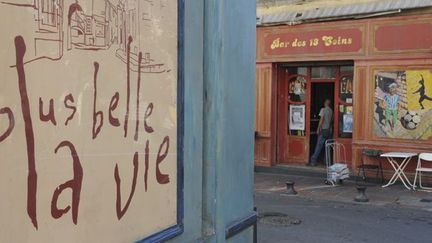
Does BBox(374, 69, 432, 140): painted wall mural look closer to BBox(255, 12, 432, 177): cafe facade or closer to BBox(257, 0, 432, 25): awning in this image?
BBox(255, 12, 432, 177): cafe facade

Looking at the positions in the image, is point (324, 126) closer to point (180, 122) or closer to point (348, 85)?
point (348, 85)

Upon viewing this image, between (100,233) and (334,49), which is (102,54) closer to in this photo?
(100,233)

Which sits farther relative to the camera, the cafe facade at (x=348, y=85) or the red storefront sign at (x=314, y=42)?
the red storefront sign at (x=314, y=42)

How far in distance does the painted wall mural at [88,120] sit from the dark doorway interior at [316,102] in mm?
12701

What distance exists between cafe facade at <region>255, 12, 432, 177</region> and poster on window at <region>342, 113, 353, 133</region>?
0.03m

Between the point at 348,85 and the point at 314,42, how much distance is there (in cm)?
139

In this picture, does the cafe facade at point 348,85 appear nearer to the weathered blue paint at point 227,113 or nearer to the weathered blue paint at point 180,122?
the weathered blue paint at point 227,113

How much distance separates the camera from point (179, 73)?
6.72 ft

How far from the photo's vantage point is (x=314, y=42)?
541 inches

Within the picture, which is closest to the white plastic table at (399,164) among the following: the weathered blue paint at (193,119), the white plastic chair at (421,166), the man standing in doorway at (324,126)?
the white plastic chair at (421,166)

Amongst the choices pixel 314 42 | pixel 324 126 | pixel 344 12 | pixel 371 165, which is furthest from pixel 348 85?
pixel 371 165

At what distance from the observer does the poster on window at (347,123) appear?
13766 millimetres

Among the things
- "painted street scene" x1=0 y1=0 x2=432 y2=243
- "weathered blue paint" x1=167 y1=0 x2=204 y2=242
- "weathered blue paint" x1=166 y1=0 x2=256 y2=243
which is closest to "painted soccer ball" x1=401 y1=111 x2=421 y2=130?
"painted street scene" x1=0 y1=0 x2=432 y2=243

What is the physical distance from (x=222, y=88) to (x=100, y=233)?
85cm
